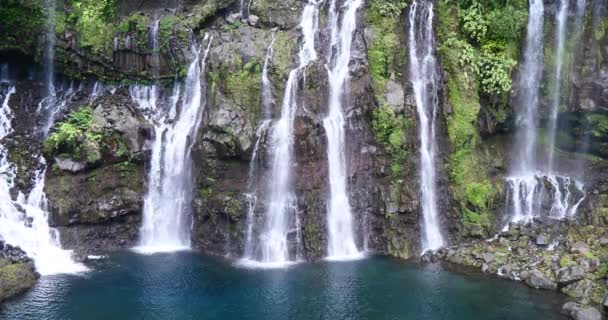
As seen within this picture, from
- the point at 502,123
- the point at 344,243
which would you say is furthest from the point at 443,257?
the point at 502,123

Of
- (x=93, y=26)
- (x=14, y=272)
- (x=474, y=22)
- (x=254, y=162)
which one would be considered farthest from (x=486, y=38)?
(x=14, y=272)

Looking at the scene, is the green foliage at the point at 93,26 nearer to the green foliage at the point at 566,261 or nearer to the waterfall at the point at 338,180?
the waterfall at the point at 338,180

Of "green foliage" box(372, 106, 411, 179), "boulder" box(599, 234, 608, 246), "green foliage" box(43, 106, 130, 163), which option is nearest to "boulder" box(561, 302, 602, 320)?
"boulder" box(599, 234, 608, 246)

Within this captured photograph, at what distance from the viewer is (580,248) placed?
24141 mm

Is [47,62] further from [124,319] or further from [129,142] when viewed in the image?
[124,319]

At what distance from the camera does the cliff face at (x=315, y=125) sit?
26375mm

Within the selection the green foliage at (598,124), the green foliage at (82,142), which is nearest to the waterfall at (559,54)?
the green foliage at (598,124)

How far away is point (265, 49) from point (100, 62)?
865cm

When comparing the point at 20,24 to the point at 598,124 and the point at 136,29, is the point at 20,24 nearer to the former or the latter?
the point at 136,29

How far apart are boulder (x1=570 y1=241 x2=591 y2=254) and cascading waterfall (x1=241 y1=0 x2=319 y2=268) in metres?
11.6

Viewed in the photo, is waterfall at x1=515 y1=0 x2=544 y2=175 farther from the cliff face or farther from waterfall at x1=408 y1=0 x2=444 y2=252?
waterfall at x1=408 y1=0 x2=444 y2=252

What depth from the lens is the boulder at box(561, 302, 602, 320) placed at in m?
19.6

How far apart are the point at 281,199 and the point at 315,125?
3.71 meters

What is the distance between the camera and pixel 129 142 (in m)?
27.7
